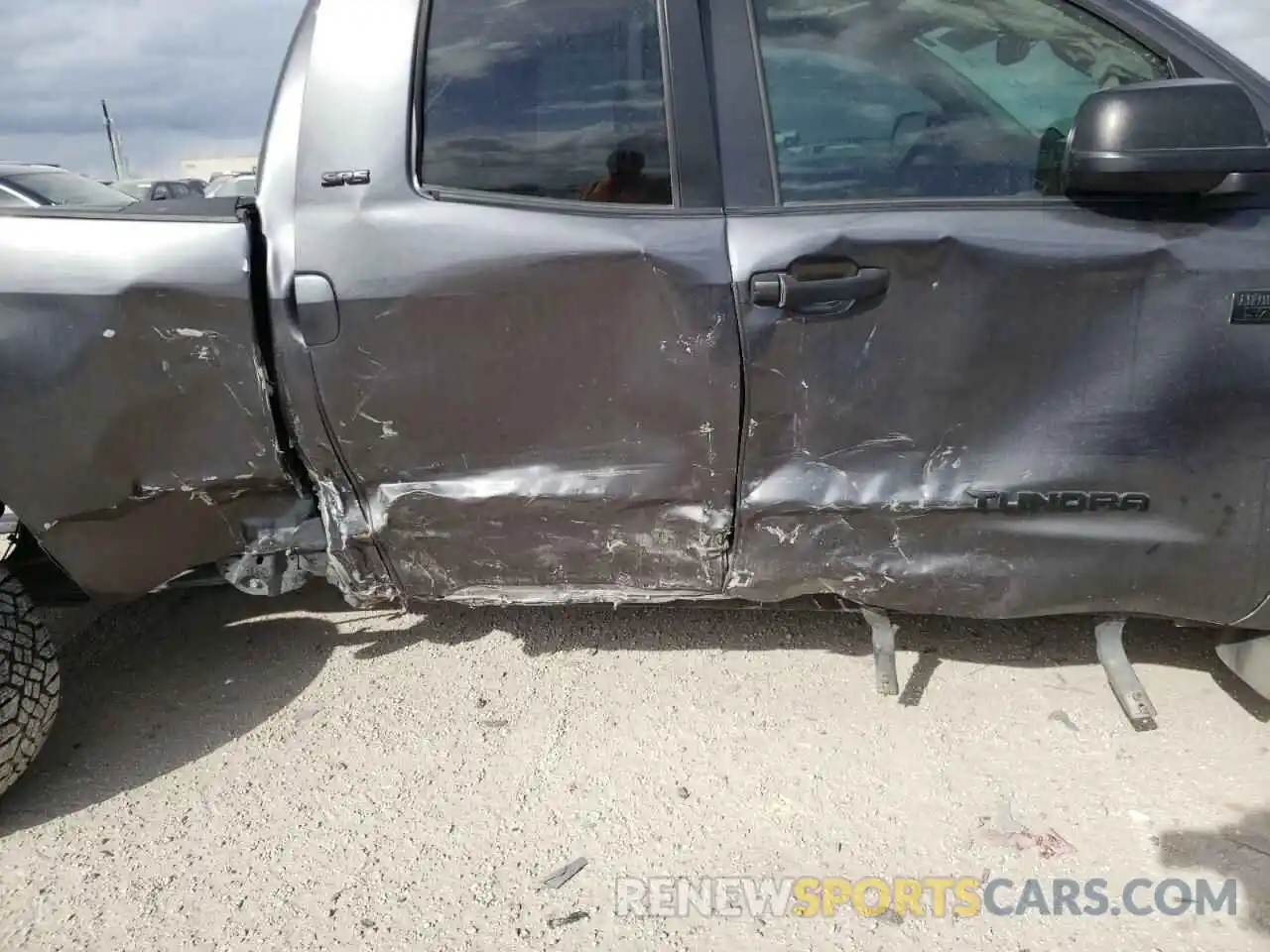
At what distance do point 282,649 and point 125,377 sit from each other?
1243 millimetres

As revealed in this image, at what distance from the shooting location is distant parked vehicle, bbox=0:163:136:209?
21.9 ft

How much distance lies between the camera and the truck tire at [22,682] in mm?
2125

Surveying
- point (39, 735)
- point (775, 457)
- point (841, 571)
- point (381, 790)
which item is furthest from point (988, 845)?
point (39, 735)

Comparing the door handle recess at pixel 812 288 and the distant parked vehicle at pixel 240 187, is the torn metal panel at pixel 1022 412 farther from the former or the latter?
the distant parked vehicle at pixel 240 187

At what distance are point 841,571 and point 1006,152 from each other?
3.49ft

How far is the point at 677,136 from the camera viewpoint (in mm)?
1979

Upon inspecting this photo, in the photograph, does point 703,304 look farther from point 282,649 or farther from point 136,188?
point 136,188

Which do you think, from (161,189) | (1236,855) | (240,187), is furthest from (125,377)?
(161,189)

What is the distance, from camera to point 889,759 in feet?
7.49

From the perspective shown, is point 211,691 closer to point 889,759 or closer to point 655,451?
point 655,451

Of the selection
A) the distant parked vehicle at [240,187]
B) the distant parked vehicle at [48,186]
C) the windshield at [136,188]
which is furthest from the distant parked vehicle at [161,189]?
the distant parked vehicle at [48,186]

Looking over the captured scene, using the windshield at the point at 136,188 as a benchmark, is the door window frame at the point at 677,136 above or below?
above

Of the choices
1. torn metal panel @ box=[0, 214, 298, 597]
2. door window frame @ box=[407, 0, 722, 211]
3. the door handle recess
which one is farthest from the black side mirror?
torn metal panel @ box=[0, 214, 298, 597]

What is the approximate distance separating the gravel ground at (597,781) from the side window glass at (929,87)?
1431mm
